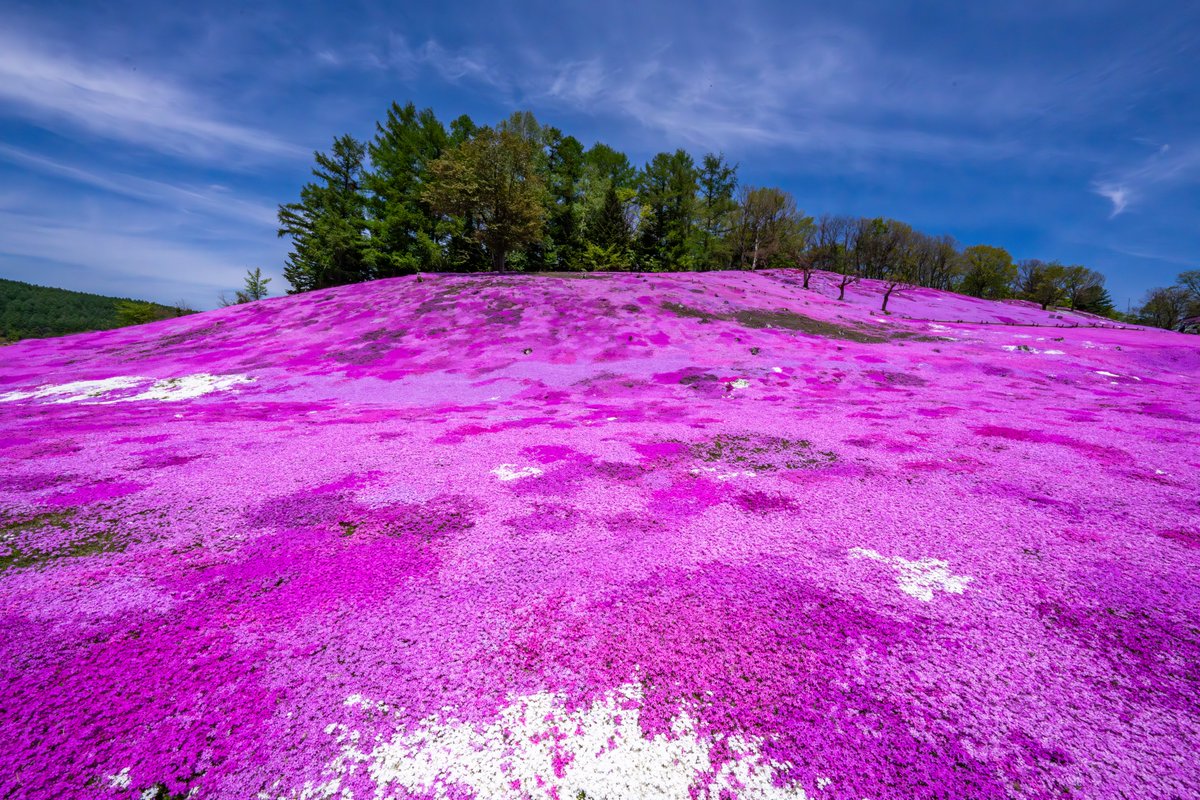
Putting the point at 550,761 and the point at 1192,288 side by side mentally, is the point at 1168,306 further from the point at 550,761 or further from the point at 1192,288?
the point at 550,761

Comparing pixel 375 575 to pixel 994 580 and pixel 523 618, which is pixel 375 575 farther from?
pixel 994 580

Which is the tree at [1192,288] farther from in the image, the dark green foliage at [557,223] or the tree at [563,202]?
the tree at [563,202]

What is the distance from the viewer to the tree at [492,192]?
29797 mm

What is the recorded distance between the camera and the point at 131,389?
12773 mm

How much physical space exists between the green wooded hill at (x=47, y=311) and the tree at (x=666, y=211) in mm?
68407

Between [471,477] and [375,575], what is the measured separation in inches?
81.8

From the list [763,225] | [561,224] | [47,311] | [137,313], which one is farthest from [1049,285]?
[47,311]

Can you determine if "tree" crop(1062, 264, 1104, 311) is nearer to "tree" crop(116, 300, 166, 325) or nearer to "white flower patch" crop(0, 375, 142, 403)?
"white flower patch" crop(0, 375, 142, 403)

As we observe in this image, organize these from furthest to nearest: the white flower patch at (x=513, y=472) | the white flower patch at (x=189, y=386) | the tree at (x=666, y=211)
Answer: the tree at (x=666, y=211)
the white flower patch at (x=189, y=386)
the white flower patch at (x=513, y=472)

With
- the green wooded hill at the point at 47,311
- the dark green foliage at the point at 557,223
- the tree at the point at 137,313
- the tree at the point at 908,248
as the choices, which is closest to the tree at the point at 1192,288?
the dark green foliage at the point at 557,223

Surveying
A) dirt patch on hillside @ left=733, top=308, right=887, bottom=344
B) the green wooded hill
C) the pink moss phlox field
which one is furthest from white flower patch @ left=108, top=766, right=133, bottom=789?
the green wooded hill

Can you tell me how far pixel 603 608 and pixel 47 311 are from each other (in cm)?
15104

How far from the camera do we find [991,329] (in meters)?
24.0

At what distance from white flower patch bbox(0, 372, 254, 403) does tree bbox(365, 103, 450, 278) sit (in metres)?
26.7
